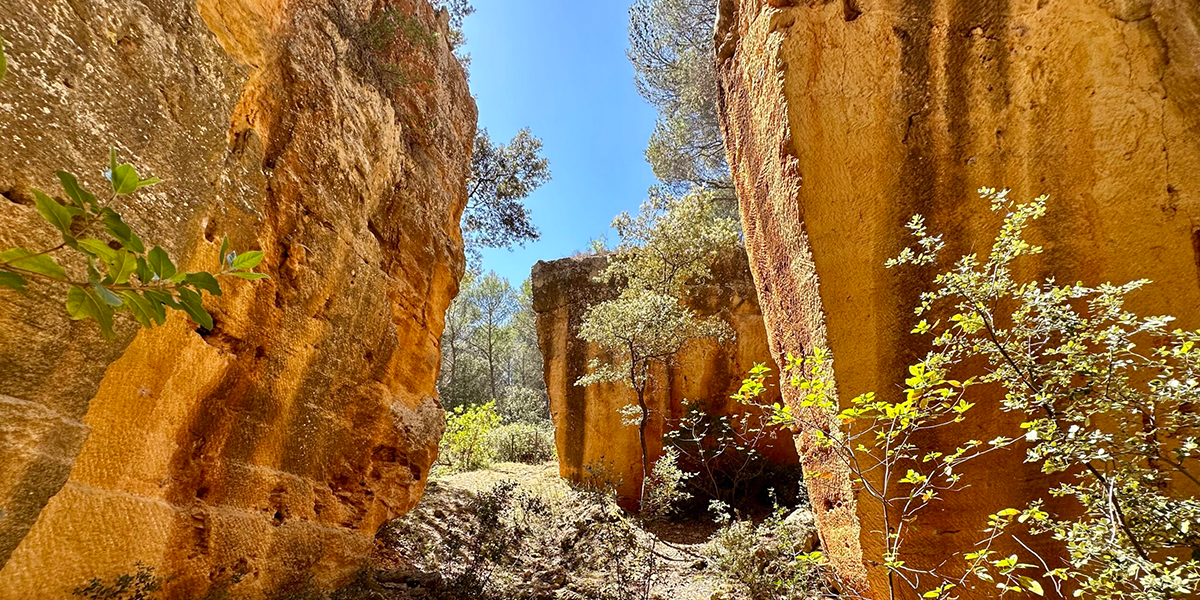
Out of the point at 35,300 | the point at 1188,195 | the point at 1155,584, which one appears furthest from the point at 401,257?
the point at 1188,195

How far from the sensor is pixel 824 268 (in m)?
4.01

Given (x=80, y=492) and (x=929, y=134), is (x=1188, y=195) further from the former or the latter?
(x=80, y=492)

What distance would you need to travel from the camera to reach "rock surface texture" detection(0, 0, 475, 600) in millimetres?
2016

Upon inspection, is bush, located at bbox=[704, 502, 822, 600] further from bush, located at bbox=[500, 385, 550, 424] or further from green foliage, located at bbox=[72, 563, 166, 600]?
bush, located at bbox=[500, 385, 550, 424]

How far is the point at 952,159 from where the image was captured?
374 cm

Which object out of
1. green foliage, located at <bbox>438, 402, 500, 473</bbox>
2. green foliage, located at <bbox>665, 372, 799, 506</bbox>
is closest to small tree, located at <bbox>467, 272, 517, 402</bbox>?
green foliage, located at <bbox>438, 402, 500, 473</bbox>

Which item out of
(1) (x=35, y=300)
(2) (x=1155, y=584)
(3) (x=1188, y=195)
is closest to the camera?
(2) (x=1155, y=584)

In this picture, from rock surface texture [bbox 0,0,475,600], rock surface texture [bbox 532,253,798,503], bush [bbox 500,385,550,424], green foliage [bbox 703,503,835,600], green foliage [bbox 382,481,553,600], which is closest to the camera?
rock surface texture [bbox 0,0,475,600]

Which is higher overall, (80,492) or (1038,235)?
(1038,235)

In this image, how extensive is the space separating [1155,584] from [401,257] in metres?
6.12

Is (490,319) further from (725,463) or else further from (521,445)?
(725,463)

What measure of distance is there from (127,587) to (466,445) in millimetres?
9082

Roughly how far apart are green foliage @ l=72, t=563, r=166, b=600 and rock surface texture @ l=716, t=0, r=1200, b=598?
4573 millimetres

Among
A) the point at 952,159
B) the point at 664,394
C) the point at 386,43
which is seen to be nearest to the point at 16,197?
the point at 386,43
